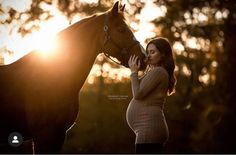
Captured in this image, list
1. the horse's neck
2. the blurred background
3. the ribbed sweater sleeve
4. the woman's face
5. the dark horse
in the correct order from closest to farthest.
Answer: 1. the ribbed sweater sleeve
2. the woman's face
3. the dark horse
4. the horse's neck
5. the blurred background

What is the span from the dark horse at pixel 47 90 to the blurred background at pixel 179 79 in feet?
30.0

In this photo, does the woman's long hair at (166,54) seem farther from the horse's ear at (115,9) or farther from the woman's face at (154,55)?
the horse's ear at (115,9)

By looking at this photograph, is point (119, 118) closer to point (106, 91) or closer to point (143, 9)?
point (106, 91)

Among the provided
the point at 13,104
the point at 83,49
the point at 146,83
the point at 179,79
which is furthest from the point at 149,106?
the point at 179,79

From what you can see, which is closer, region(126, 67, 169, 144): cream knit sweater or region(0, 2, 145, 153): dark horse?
region(126, 67, 169, 144): cream knit sweater

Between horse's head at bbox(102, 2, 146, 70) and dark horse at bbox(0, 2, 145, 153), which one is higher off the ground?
horse's head at bbox(102, 2, 146, 70)

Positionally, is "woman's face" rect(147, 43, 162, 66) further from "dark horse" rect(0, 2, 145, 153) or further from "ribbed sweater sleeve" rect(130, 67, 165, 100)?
"dark horse" rect(0, 2, 145, 153)

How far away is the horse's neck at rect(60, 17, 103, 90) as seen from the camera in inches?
219

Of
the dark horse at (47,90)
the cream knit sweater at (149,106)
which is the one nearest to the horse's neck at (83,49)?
the dark horse at (47,90)

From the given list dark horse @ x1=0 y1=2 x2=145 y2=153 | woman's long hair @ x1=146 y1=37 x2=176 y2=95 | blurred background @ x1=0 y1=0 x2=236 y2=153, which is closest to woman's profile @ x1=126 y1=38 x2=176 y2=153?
woman's long hair @ x1=146 y1=37 x2=176 y2=95

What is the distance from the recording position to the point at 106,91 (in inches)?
802

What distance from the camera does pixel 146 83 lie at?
16.2ft

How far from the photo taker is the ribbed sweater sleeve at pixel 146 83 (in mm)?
4906

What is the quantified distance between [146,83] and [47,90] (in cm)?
123
